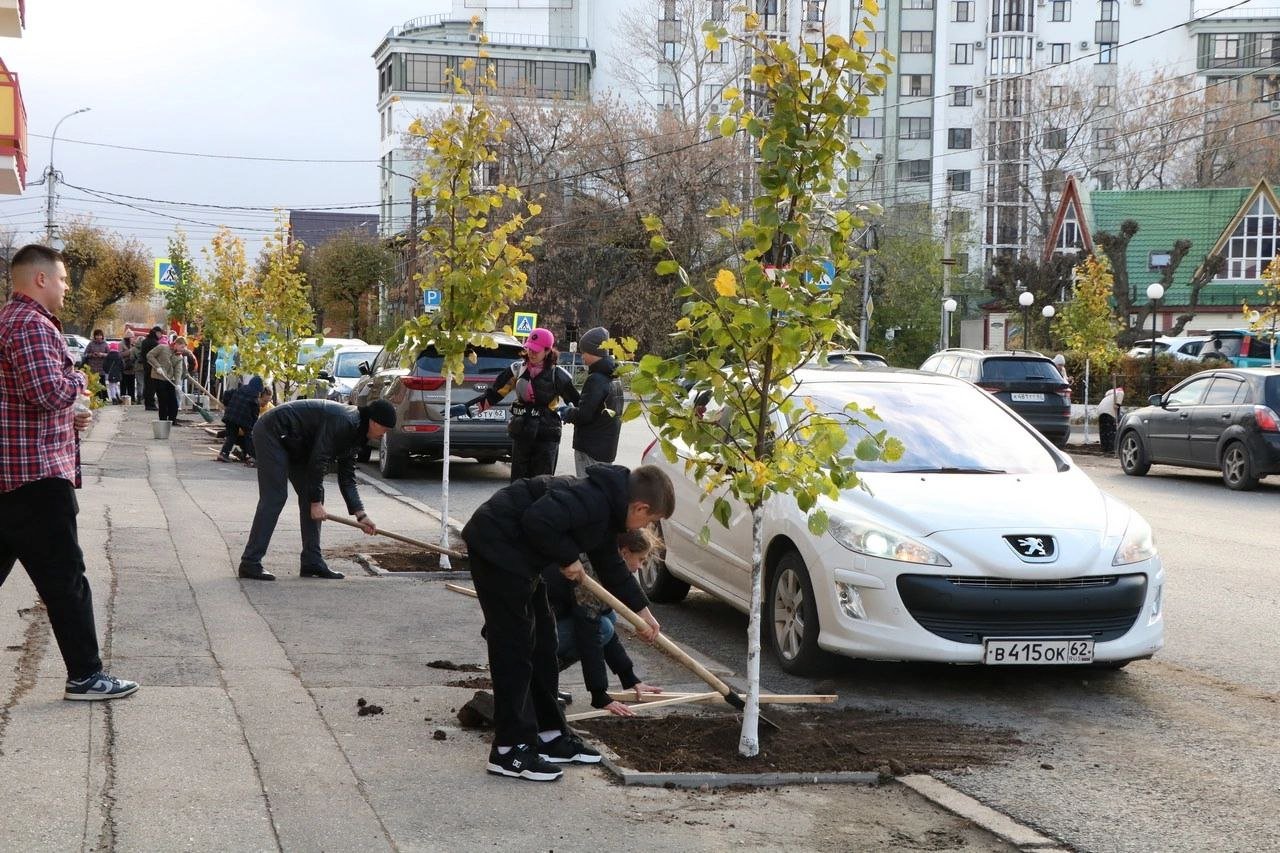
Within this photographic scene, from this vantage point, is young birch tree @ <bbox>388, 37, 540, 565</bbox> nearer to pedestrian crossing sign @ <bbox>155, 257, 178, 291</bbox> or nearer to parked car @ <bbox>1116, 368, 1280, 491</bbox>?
parked car @ <bbox>1116, 368, 1280, 491</bbox>

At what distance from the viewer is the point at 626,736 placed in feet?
20.9

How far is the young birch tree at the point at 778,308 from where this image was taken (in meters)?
5.80

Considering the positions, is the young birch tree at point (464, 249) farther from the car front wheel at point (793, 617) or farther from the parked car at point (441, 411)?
the parked car at point (441, 411)

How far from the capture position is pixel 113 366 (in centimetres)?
3975

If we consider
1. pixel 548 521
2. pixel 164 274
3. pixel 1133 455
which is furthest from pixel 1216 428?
pixel 164 274

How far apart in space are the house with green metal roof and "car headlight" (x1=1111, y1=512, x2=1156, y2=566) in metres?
55.1

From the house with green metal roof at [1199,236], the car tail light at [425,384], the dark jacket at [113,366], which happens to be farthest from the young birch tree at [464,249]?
the house with green metal roof at [1199,236]

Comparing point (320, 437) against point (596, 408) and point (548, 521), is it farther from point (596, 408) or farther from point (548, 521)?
point (548, 521)

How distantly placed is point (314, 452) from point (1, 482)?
422 cm

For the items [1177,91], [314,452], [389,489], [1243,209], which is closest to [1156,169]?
[1177,91]

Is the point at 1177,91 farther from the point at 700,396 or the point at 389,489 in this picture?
the point at 700,396

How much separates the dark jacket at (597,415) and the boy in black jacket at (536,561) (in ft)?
19.1

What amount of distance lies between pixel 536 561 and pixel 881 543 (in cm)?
232

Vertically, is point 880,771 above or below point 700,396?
below
